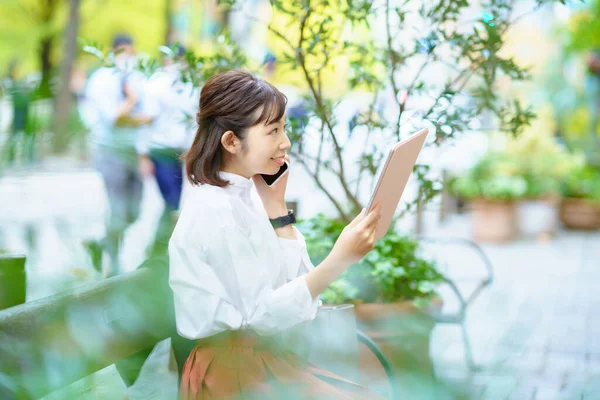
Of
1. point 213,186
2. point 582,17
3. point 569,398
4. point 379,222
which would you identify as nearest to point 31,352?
point 213,186

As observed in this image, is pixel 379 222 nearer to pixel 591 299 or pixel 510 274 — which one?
pixel 591 299

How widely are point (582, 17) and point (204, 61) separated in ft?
33.9

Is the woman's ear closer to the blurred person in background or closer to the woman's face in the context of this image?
the woman's face

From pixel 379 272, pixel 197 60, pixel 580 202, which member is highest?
pixel 197 60

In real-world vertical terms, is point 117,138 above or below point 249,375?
above

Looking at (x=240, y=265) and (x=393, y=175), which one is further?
(x=393, y=175)

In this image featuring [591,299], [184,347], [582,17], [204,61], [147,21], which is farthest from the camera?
[147,21]

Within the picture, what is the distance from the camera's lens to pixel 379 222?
218cm

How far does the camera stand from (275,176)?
2.35 meters

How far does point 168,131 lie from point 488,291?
130 inches

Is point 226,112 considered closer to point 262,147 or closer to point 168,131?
point 262,147

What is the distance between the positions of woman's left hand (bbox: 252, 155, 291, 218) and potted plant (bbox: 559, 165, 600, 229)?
9824 mm

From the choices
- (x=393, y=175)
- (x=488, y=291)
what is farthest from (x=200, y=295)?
(x=488, y=291)

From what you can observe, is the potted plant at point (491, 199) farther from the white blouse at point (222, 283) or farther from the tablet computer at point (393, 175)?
the white blouse at point (222, 283)
